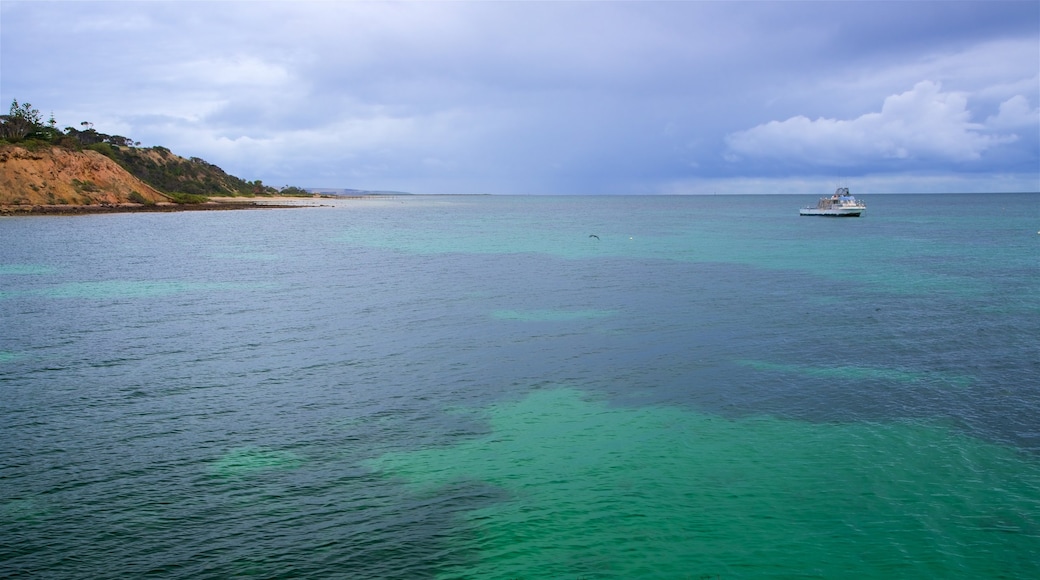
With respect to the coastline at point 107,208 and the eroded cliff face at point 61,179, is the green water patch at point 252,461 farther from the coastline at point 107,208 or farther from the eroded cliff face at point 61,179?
the eroded cliff face at point 61,179

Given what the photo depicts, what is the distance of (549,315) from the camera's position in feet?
119

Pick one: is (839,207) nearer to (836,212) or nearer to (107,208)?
(836,212)

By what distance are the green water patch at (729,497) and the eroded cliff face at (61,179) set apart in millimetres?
135915

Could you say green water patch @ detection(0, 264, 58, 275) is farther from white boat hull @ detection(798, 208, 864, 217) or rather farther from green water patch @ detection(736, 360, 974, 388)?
white boat hull @ detection(798, 208, 864, 217)

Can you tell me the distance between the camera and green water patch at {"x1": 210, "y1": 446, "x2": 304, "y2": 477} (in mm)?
17047

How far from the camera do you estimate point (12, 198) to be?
12156cm

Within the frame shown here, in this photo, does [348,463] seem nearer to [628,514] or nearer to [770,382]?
[628,514]

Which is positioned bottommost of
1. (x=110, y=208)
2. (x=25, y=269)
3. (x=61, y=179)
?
(x=25, y=269)

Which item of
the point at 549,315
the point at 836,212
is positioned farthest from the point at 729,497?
the point at 836,212

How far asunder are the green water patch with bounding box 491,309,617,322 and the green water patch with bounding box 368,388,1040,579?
14.2 meters

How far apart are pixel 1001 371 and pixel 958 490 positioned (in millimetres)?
11866

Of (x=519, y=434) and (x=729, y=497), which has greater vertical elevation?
(x=519, y=434)

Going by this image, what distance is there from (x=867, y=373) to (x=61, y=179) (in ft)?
484

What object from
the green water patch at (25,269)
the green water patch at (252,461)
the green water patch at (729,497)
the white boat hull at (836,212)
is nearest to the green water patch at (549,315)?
the green water patch at (729,497)
